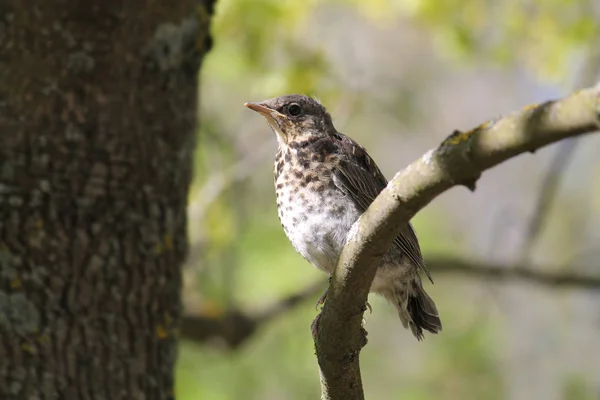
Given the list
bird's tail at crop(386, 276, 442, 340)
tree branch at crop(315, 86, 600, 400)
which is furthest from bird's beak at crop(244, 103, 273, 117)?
tree branch at crop(315, 86, 600, 400)

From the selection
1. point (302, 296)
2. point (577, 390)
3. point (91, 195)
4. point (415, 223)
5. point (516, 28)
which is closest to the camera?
point (91, 195)

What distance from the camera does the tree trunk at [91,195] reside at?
3109 mm

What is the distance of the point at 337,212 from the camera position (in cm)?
327

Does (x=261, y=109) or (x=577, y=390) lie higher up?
(x=577, y=390)

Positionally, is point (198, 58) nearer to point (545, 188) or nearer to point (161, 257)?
point (161, 257)

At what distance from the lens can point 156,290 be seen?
A: 11.0 feet

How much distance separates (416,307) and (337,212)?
1.69 feet

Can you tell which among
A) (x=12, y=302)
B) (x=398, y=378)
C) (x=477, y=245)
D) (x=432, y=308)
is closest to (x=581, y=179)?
(x=477, y=245)

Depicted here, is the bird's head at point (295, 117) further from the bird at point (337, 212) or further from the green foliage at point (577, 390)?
the green foliage at point (577, 390)

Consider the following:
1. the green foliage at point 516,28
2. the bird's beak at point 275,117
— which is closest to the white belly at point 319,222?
the bird's beak at point 275,117

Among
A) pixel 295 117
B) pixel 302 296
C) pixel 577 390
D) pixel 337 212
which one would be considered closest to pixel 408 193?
pixel 337 212

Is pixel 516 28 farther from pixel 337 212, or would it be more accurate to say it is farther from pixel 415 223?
pixel 415 223

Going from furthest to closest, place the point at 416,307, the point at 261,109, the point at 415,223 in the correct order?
the point at 415,223 < the point at 261,109 < the point at 416,307

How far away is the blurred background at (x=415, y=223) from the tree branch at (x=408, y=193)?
5.35 ft
